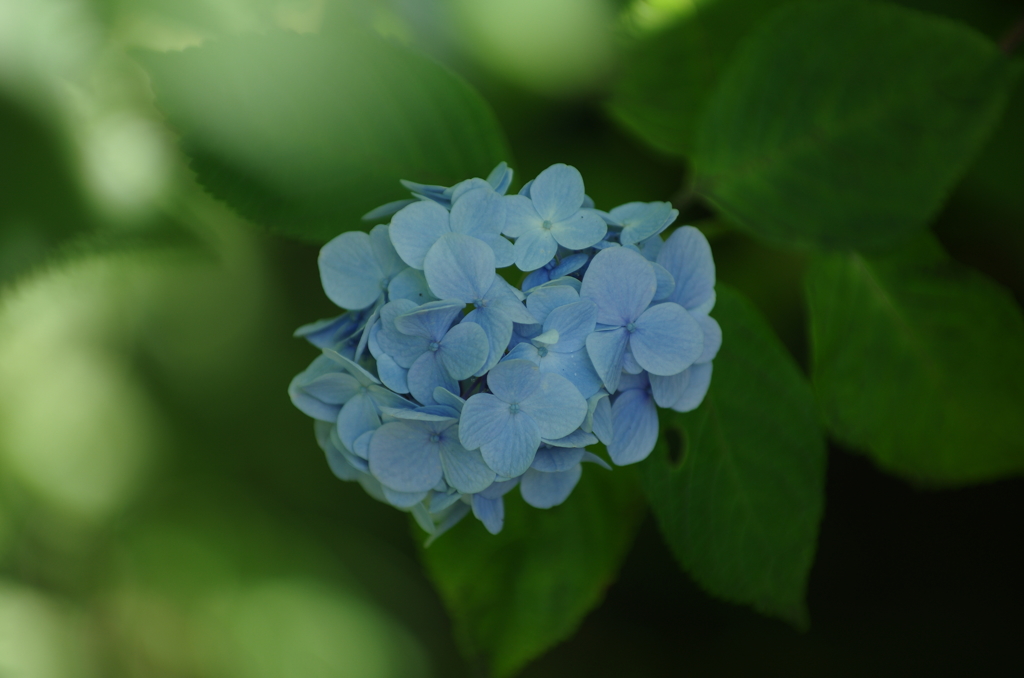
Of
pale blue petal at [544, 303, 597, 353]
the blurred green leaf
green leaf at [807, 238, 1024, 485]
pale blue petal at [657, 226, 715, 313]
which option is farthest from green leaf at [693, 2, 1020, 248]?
the blurred green leaf

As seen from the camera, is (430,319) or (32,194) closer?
(430,319)

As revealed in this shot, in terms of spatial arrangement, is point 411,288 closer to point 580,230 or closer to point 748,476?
point 580,230

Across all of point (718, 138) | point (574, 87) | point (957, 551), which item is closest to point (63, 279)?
point (574, 87)

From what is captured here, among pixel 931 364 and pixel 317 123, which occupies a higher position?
pixel 317 123

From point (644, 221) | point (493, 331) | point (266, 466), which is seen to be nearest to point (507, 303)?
→ point (493, 331)

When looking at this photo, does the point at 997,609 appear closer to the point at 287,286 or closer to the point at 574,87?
the point at 574,87

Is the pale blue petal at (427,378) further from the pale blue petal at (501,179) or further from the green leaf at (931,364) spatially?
the green leaf at (931,364)

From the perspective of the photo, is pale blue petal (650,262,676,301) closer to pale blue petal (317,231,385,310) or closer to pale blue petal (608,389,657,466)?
pale blue petal (608,389,657,466)
